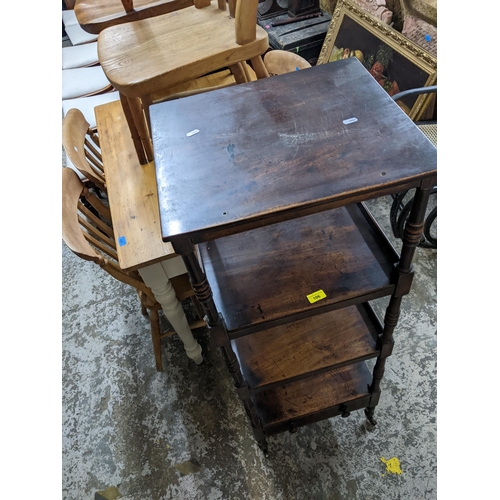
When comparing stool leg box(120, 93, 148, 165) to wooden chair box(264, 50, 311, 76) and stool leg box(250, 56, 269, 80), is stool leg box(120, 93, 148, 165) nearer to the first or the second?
stool leg box(250, 56, 269, 80)

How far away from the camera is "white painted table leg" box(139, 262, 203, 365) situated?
1190 mm

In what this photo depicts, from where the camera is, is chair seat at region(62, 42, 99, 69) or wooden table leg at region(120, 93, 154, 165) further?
chair seat at region(62, 42, 99, 69)

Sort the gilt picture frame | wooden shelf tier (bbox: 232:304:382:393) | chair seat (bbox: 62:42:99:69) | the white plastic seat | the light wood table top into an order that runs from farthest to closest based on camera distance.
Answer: the white plastic seat < chair seat (bbox: 62:42:99:69) < the gilt picture frame < the light wood table top < wooden shelf tier (bbox: 232:304:382:393)

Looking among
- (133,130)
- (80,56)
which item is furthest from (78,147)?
(80,56)

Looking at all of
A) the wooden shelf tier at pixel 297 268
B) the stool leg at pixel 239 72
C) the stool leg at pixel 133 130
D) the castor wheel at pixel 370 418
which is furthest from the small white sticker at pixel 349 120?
the castor wheel at pixel 370 418

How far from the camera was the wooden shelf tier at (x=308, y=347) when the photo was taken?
1.04 meters

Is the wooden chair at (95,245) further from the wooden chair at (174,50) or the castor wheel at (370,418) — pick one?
the castor wheel at (370,418)

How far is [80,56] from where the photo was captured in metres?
2.38

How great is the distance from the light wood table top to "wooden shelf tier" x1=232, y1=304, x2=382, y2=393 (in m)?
0.37

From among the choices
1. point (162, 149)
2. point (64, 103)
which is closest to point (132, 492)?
point (162, 149)

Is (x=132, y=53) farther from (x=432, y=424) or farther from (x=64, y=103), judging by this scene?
(x=432, y=424)

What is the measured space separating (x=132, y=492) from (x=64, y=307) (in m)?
0.89

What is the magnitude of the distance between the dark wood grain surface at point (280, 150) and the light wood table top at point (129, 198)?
46cm

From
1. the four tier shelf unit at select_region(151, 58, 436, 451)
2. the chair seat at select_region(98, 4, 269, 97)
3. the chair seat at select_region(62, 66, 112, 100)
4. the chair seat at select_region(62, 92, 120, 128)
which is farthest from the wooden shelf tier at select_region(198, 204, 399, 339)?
the chair seat at select_region(62, 66, 112, 100)
